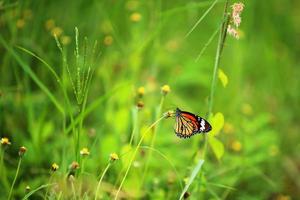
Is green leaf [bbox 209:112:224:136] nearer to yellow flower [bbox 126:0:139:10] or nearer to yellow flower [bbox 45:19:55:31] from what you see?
yellow flower [bbox 45:19:55:31]

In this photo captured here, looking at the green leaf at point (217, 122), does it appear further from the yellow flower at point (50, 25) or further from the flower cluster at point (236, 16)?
the yellow flower at point (50, 25)

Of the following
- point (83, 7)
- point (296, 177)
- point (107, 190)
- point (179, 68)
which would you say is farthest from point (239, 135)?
point (83, 7)

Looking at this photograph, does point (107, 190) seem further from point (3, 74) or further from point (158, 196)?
point (3, 74)

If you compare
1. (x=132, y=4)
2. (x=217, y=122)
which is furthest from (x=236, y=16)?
(x=132, y=4)

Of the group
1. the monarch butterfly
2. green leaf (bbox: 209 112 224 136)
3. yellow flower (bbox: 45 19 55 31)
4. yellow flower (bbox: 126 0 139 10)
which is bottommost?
the monarch butterfly

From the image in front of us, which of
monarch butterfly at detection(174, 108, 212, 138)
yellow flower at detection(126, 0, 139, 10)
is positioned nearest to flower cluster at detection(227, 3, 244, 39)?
monarch butterfly at detection(174, 108, 212, 138)

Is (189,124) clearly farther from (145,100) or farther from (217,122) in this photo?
(145,100)
